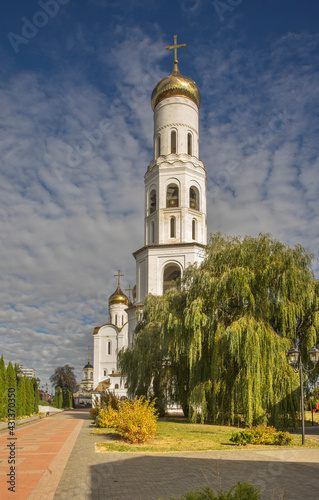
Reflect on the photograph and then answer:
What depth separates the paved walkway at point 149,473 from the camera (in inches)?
283

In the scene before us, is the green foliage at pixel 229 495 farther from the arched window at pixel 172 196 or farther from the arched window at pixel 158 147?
the arched window at pixel 158 147

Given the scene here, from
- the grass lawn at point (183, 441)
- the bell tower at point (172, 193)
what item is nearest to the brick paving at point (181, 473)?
the grass lawn at point (183, 441)

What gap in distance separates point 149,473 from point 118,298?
5595 cm

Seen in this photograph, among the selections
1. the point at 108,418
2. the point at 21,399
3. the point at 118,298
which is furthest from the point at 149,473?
the point at 118,298

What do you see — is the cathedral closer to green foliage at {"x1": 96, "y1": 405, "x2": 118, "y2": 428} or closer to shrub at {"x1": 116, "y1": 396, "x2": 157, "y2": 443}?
green foliage at {"x1": 96, "y1": 405, "x2": 118, "y2": 428}

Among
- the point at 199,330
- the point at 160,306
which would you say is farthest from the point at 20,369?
the point at 199,330

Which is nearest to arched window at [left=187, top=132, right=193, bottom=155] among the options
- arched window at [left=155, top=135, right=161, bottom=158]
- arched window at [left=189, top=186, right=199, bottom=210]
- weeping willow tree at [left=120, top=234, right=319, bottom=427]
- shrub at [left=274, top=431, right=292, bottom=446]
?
arched window at [left=155, top=135, right=161, bottom=158]

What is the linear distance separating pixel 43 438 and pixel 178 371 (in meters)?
7.96

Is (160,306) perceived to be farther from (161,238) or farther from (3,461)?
(3,461)

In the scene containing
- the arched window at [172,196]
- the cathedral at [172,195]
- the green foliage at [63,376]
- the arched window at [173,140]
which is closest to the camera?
the cathedral at [172,195]

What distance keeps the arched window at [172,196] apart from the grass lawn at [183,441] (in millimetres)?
18779

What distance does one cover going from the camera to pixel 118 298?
64312 millimetres

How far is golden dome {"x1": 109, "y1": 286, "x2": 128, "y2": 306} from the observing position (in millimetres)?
64188

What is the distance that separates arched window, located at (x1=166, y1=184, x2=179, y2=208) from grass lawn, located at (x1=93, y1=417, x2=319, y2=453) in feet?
61.6
